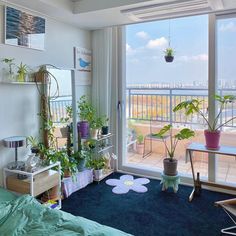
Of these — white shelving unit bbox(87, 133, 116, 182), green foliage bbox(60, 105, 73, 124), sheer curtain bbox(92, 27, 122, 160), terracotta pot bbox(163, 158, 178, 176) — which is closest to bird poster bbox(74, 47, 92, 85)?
sheer curtain bbox(92, 27, 122, 160)

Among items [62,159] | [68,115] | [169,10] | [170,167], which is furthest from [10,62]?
[170,167]

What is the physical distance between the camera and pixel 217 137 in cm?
305

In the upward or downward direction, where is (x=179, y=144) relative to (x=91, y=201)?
upward

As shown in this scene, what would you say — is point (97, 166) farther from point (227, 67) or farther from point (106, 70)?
point (227, 67)

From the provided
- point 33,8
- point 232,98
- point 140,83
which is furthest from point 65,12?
point 232,98

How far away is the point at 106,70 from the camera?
3.89 m

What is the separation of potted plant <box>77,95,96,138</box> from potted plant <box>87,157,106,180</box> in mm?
383

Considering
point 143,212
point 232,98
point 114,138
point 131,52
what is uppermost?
point 131,52

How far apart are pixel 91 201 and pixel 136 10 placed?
2285 mm

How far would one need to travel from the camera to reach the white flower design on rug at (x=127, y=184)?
3.34m

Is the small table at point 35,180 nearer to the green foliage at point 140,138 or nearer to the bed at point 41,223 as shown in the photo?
the bed at point 41,223

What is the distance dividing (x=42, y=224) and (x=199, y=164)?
103 inches

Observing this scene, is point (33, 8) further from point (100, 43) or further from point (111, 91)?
point (111, 91)

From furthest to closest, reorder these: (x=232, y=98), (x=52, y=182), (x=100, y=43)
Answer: (x=100, y=43)
(x=232, y=98)
(x=52, y=182)
